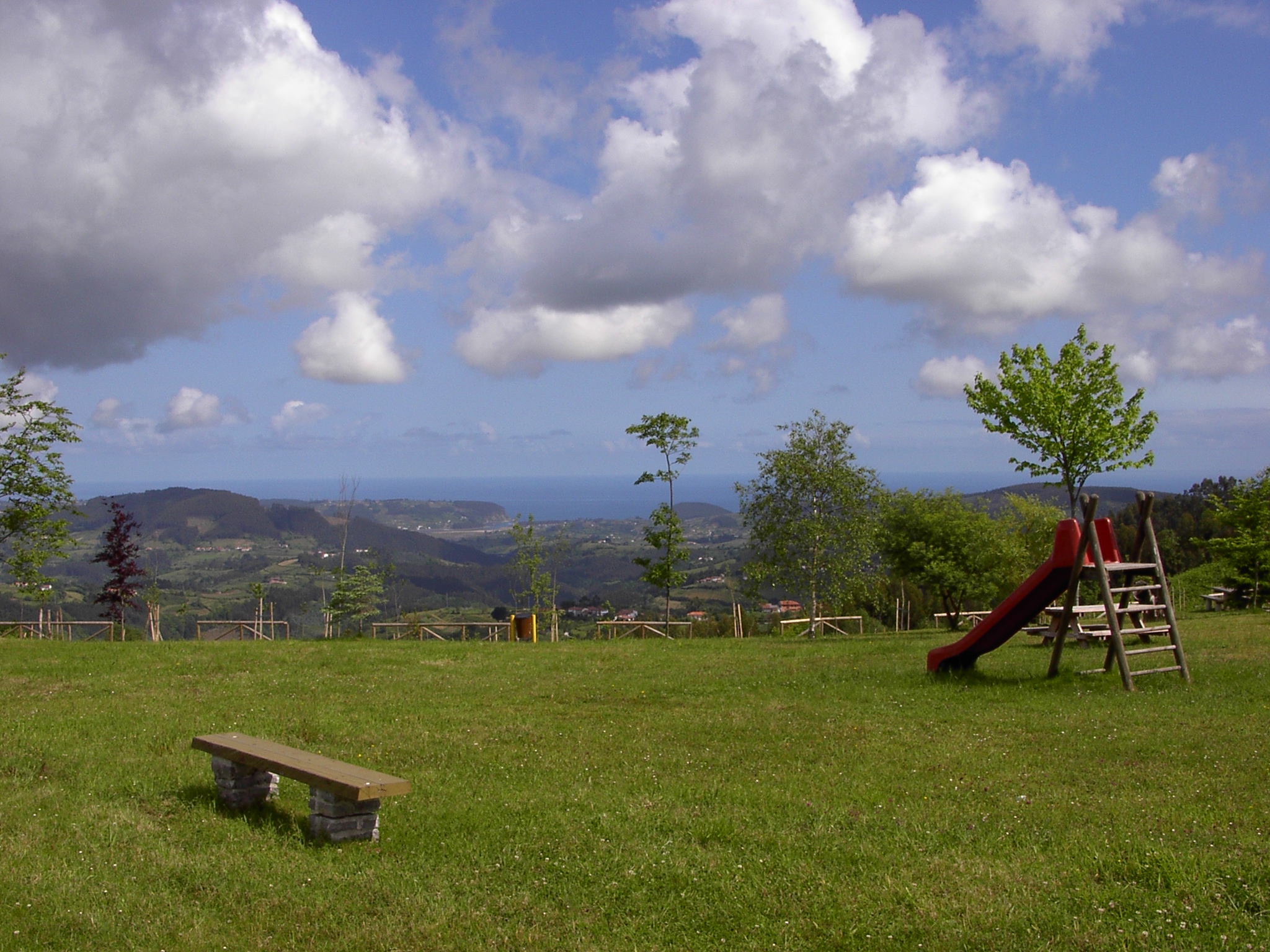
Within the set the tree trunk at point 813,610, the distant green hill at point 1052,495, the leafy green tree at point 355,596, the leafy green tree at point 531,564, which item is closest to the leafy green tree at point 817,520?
the tree trunk at point 813,610

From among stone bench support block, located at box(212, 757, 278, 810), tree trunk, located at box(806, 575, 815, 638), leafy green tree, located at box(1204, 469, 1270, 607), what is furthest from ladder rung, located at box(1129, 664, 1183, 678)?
leafy green tree, located at box(1204, 469, 1270, 607)

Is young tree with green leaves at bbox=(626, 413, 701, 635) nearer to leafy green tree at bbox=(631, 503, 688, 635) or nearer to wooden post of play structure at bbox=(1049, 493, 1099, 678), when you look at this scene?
leafy green tree at bbox=(631, 503, 688, 635)

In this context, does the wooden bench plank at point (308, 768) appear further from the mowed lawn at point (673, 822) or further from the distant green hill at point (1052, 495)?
the distant green hill at point (1052, 495)

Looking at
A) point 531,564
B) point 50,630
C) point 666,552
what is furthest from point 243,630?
point 666,552

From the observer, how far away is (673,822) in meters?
7.56

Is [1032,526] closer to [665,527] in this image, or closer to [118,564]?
[665,527]

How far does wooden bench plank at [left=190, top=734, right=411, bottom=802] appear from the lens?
22.0 ft

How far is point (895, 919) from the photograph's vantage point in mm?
5562

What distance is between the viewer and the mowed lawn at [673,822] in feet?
18.3

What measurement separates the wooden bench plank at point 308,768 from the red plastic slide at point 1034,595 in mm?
11151

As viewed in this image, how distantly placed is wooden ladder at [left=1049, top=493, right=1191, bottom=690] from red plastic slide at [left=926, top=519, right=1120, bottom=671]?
0.19 m

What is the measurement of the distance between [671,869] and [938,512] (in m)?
28.7

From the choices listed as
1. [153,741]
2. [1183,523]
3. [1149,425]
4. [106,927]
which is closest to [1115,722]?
[106,927]

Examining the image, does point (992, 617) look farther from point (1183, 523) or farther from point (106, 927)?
point (1183, 523)
